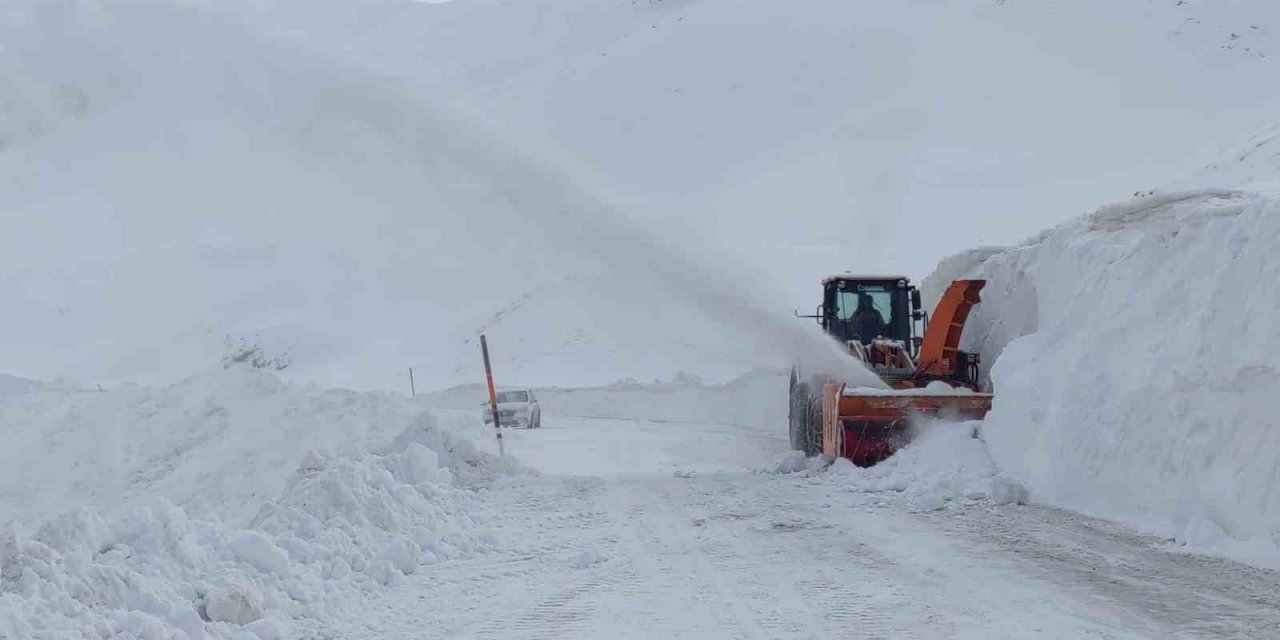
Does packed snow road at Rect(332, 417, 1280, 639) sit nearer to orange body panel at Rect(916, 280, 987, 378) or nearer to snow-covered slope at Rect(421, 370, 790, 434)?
orange body panel at Rect(916, 280, 987, 378)

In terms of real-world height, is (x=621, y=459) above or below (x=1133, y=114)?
below

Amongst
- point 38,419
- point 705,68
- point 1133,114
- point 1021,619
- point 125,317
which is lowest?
point 1021,619

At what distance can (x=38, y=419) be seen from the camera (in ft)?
72.4

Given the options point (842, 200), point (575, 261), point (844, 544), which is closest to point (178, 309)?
point (575, 261)

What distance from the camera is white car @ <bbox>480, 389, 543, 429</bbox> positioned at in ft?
90.2

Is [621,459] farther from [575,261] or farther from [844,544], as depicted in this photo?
[575,261]

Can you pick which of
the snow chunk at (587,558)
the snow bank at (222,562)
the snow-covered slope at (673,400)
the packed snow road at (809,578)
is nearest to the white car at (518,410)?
the snow-covered slope at (673,400)

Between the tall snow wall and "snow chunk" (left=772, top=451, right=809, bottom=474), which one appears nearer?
the tall snow wall

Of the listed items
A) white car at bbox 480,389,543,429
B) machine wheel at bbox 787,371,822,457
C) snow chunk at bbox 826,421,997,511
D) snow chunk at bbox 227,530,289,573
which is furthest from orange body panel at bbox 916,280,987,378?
white car at bbox 480,389,543,429

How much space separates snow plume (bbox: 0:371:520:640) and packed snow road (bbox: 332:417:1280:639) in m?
0.34

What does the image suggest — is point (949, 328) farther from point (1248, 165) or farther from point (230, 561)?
point (1248, 165)

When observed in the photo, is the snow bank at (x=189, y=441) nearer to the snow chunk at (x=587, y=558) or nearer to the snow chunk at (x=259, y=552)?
the snow chunk at (x=587, y=558)

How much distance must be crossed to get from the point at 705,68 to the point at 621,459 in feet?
169

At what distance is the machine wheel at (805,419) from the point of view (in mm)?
17328
